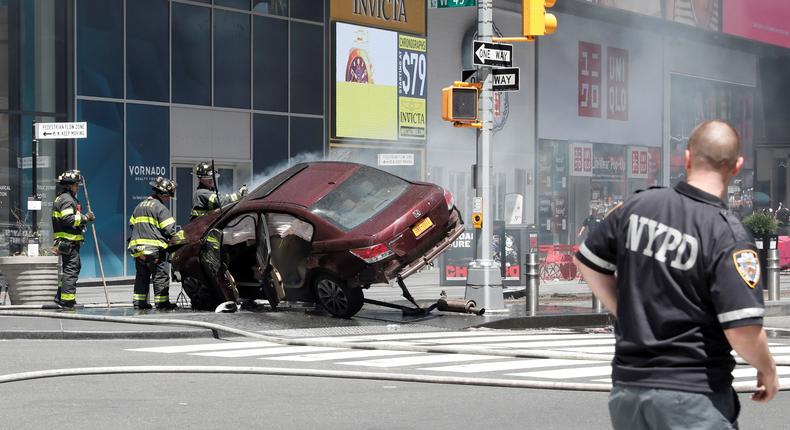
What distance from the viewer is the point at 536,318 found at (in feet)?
53.9

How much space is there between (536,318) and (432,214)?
2.22m

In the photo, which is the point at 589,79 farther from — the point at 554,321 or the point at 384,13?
the point at 554,321

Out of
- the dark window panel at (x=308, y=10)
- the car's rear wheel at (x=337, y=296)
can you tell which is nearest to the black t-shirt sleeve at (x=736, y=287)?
the car's rear wheel at (x=337, y=296)

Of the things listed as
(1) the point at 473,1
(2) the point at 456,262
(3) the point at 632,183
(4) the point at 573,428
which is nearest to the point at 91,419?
(4) the point at 573,428

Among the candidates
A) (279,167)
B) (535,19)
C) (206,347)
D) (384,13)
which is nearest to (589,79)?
Result: (384,13)

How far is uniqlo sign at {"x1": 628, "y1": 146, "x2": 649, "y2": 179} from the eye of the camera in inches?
1715

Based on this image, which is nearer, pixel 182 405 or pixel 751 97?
pixel 182 405

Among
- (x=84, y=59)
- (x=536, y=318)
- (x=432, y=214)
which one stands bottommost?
(x=536, y=318)

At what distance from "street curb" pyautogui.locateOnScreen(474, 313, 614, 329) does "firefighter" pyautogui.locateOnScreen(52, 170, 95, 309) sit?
5.25 metres

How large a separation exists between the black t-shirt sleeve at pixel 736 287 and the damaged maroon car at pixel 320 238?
10.7 metres

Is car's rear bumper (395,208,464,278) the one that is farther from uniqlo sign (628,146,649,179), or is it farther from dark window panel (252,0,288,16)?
uniqlo sign (628,146,649,179)

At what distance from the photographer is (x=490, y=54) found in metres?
Result: 16.8

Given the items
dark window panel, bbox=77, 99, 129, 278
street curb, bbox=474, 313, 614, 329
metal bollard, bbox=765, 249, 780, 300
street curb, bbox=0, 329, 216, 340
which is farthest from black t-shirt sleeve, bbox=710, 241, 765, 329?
dark window panel, bbox=77, 99, 129, 278

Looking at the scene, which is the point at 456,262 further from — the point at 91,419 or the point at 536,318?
the point at 91,419
